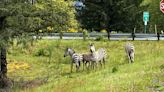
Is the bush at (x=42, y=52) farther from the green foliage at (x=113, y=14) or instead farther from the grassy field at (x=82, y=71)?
the green foliage at (x=113, y=14)

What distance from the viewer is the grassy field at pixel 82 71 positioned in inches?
683

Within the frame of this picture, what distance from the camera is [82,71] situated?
3059cm

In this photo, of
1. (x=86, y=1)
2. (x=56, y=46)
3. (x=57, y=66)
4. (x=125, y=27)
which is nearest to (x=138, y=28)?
(x=125, y=27)

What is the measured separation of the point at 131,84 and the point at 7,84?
11.9 m

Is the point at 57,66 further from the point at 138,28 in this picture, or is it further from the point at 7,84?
the point at 138,28

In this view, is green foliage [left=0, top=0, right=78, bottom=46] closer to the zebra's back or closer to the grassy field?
the grassy field

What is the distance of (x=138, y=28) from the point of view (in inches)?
2766

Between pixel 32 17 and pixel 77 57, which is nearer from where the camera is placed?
pixel 32 17

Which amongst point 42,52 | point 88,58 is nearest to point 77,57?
point 88,58

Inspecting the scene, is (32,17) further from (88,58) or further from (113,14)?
(113,14)

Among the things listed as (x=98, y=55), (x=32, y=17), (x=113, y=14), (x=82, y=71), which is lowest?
(x=82, y=71)

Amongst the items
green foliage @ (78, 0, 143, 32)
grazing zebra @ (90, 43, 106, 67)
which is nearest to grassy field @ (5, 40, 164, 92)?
grazing zebra @ (90, 43, 106, 67)

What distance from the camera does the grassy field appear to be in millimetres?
17344

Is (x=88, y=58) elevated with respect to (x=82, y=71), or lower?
elevated
